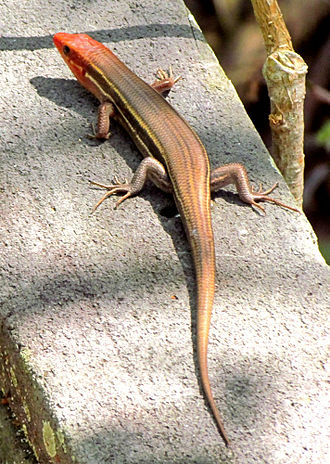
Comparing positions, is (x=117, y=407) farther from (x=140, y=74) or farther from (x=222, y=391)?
(x=140, y=74)

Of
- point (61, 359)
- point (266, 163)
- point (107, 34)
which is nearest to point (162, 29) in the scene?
point (107, 34)

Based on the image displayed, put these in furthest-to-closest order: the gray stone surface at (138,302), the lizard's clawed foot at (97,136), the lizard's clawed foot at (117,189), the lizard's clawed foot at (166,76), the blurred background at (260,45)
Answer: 1. the blurred background at (260,45)
2. the lizard's clawed foot at (166,76)
3. the lizard's clawed foot at (97,136)
4. the lizard's clawed foot at (117,189)
5. the gray stone surface at (138,302)

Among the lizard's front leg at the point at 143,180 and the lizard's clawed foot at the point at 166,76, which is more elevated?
the lizard's clawed foot at the point at 166,76

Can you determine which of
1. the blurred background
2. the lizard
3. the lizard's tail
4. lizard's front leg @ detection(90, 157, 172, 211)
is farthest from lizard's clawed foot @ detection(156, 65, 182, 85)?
the blurred background

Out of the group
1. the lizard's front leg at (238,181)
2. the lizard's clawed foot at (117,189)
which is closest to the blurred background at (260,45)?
the lizard's front leg at (238,181)

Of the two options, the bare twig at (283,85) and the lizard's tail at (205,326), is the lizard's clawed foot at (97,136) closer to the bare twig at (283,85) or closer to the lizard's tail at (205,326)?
the bare twig at (283,85)

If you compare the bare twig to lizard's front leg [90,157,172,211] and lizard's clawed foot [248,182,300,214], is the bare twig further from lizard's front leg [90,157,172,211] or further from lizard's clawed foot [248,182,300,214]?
lizard's front leg [90,157,172,211]

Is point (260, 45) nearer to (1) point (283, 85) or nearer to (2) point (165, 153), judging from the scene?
(1) point (283, 85)
